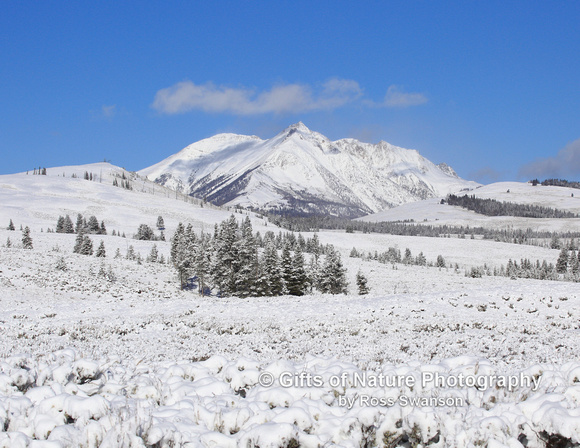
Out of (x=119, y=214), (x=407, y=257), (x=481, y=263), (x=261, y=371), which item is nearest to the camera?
(x=261, y=371)

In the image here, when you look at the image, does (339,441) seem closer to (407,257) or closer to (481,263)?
(407,257)

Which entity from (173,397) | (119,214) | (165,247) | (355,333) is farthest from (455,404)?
(119,214)

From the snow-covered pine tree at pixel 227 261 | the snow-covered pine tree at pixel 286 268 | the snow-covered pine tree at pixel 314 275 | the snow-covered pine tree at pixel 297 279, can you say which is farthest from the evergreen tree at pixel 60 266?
the snow-covered pine tree at pixel 314 275

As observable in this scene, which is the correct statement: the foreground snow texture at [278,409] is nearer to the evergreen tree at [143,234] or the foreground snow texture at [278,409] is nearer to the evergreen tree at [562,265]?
the evergreen tree at [143,234]

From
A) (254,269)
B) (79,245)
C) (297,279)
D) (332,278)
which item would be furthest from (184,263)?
(79,245)

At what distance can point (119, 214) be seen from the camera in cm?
19825

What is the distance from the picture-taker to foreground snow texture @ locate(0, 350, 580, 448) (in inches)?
249

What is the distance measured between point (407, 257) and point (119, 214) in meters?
139

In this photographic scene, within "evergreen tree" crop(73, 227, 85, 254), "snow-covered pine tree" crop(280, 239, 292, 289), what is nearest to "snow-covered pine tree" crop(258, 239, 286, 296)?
"snow-covered pine tree" crop(280, 239, 292, 289)
